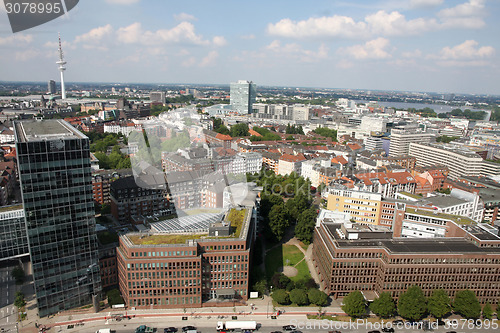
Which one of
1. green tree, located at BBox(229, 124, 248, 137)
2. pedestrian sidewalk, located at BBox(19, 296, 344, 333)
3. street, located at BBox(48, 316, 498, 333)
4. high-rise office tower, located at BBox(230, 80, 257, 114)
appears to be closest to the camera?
street, located at BBox(48, 316, 498, 333)

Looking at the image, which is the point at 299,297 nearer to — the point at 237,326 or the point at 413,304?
the point at 237,326

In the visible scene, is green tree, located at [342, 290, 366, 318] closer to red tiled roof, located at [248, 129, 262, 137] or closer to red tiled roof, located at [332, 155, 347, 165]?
red tiled roof, located at [332, 155, 347, 165]

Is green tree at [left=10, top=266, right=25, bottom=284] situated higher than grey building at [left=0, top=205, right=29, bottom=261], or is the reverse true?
grey building at [left=0, top=205, right=29, bottom=261]

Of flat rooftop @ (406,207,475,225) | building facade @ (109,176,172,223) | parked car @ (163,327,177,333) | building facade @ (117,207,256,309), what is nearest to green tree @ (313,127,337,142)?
flat rooftop @ (406,207,475,225)

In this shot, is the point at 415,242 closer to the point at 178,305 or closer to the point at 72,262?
the point at 178,305

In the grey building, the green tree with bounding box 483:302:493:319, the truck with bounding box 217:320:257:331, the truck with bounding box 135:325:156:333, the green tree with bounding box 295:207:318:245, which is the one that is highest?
the grey building

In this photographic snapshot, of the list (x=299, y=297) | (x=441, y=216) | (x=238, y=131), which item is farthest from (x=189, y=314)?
(x=238, y=131)

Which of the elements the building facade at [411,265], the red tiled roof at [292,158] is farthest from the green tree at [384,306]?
the red tiled roof at [292,158]

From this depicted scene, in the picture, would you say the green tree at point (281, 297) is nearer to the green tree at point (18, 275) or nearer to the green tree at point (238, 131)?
the green tree at point (18, 275)
